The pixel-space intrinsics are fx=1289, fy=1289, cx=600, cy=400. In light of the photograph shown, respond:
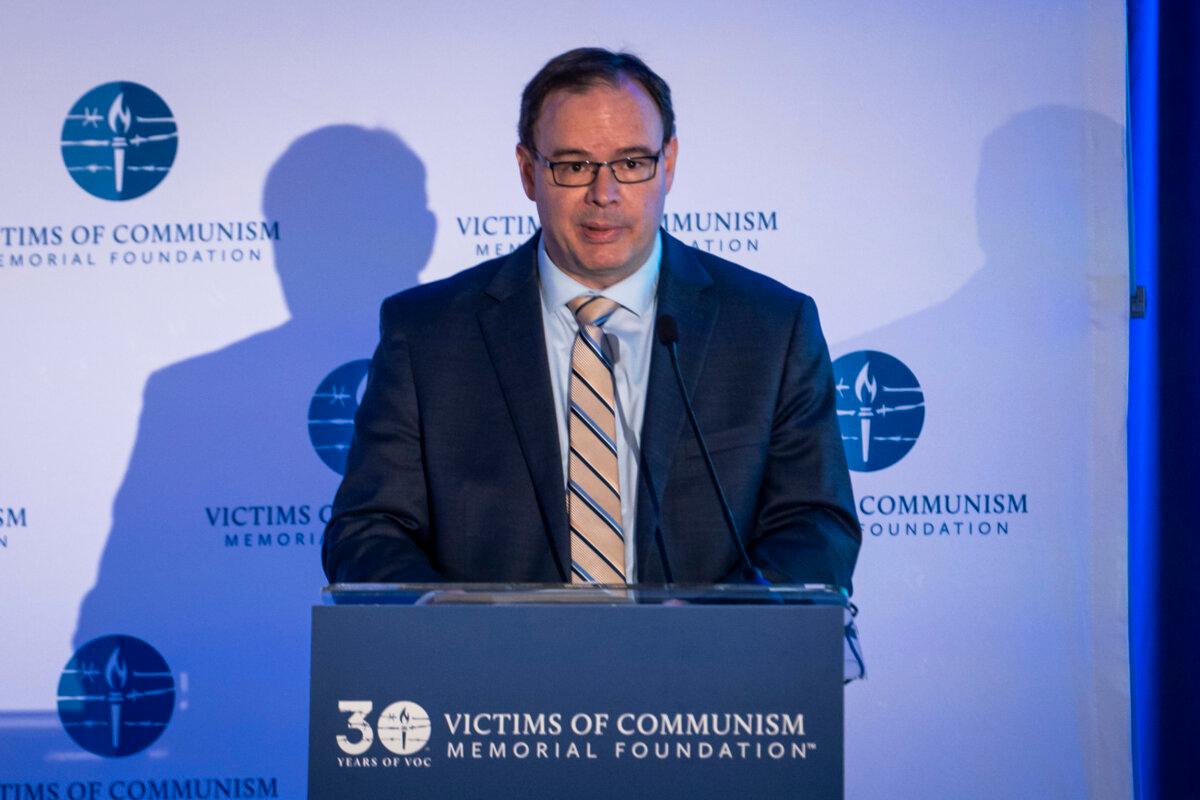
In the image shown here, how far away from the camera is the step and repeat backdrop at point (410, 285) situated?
3.74m

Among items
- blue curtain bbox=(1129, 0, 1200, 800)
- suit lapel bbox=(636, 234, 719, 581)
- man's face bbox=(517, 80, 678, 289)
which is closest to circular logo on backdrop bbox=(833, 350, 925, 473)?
blue curtain bbox=(1129, 0, 1200, 800)

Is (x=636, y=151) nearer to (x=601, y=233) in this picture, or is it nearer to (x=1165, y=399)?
(x=601, y=233)

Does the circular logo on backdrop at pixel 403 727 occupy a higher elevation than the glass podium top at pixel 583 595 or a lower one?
lower

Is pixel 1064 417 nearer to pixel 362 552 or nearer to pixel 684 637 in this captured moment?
pixel 362 552

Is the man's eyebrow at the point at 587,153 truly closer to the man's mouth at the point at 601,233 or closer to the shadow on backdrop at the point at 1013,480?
the man's mouth at the point at 601,233

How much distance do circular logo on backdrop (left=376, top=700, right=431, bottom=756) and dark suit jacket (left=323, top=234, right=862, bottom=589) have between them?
96 centimetres

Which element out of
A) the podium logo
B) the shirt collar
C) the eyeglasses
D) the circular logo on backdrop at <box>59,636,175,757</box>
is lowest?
the circular logo on backdrop at <box>59,636,175,757</box>

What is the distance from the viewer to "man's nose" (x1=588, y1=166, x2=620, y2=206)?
2.71m

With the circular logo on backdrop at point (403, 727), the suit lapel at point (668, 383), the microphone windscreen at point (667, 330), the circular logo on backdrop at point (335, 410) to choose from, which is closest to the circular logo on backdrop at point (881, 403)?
the suit lapel at point (668, 383)

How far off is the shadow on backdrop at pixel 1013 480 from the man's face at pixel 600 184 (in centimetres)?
124

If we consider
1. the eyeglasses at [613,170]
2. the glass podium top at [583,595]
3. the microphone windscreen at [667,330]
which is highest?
the eyeglasses at [613,170]

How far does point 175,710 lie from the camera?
3.90m

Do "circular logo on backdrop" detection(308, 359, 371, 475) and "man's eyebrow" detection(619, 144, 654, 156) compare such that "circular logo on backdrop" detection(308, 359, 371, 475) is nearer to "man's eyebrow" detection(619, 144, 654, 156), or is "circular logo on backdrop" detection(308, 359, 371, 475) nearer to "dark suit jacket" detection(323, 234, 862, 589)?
"dark suit jacket" detection(323, 234, 862, 589)

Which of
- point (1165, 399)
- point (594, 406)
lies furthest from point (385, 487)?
point (1165, 399)
